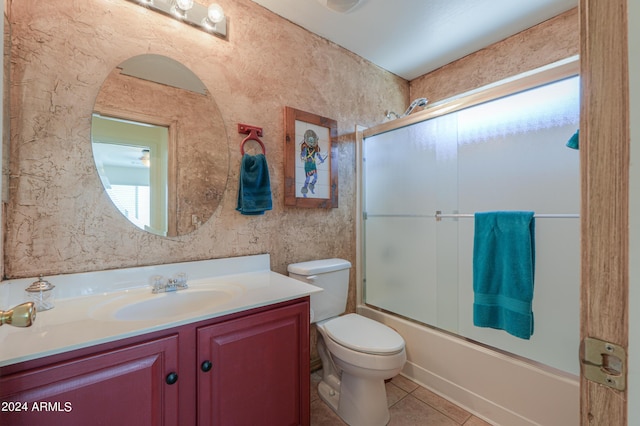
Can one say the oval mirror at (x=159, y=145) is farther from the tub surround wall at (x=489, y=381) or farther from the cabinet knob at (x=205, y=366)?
the tub surround wall at (x=489, y=381)

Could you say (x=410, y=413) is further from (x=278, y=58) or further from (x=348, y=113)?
(x=278, y=58)

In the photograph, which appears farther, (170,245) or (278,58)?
(278,58)

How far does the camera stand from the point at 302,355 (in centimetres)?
125

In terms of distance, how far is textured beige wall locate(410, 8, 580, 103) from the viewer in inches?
69.1

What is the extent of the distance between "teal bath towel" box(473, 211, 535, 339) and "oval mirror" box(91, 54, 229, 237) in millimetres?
1506

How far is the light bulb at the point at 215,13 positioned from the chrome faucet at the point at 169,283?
134cm

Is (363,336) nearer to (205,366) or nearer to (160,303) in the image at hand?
(205,366)

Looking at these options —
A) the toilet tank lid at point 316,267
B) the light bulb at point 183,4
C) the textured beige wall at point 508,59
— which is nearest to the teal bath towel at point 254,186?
the toilet tank lid at point 316,267

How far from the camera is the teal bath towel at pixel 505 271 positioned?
138 centimetres

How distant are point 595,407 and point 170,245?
1536 mm

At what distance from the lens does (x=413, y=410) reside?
1.62m

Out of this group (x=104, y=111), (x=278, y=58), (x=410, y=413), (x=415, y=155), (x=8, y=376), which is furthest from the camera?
(x=415, y=155)

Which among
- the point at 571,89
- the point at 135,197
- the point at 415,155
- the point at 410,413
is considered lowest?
the point at 410,413

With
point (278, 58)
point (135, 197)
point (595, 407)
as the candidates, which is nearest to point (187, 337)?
point (135, 197)
